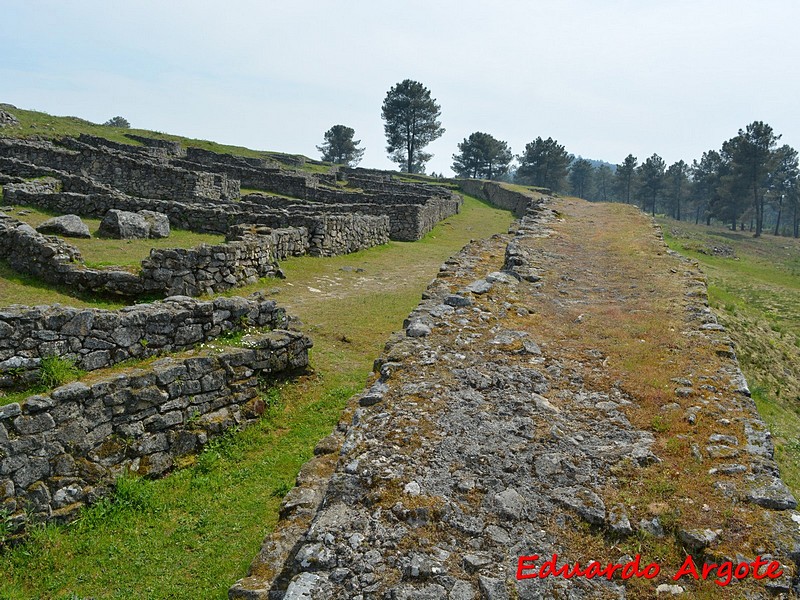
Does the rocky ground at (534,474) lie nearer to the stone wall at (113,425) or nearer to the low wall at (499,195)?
the stone wall at (113,425)

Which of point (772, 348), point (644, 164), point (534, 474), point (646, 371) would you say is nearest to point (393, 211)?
point (772, 348)

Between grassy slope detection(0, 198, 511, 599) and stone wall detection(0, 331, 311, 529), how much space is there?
26cm

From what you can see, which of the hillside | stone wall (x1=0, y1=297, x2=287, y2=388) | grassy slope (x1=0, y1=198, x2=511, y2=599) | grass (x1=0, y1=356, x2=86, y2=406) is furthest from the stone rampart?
grass (x1=0, y1=356, x2=86, y2=406)

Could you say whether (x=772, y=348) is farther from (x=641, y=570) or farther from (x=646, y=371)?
(x=641, y=570)

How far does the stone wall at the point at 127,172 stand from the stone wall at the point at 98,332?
63.7ft

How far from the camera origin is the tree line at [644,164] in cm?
7725

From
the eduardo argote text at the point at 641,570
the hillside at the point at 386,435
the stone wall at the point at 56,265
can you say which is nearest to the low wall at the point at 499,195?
the hillside at the point at 386,435

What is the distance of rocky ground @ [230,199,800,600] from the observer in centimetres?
359

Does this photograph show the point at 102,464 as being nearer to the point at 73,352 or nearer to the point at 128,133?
the point at 73,352

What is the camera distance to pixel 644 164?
336 ft

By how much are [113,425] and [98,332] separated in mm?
1714

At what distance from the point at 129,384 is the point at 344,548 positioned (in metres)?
4.51

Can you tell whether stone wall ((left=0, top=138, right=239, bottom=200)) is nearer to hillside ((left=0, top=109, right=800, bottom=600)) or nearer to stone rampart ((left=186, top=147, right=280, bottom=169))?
stone rampart ((left=186, top=147, right=280, bottom=169))

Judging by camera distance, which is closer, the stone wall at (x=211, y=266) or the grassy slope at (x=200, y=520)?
the grassy slope at (x=200, y=520)
